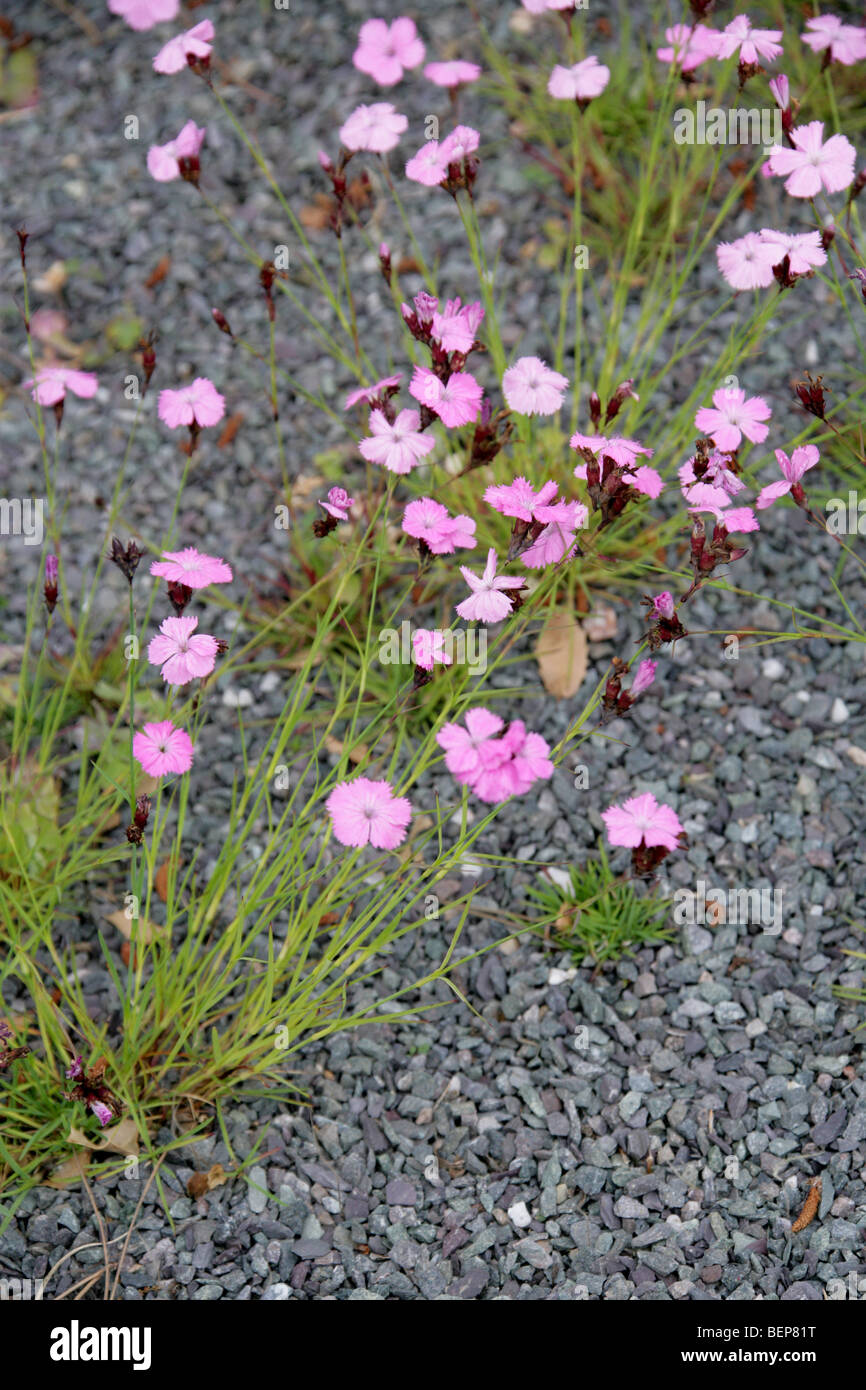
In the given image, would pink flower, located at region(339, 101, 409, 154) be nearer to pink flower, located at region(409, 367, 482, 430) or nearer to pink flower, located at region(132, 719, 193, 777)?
pink flower, located at region(409, 367, 482, 430)

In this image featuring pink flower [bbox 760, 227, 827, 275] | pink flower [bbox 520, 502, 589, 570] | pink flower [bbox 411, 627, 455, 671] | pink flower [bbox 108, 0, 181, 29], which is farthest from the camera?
pink flower [bbox 108, 0, 181, 29]

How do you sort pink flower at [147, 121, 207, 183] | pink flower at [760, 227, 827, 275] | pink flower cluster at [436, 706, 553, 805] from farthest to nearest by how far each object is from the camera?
pink flower at [147, 121, 207, 183]
pink flower at [760, 227, 827, 275]
pink flower cluster at [436, 706, 553, 805]

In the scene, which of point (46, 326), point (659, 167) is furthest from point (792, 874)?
point (46, 326)

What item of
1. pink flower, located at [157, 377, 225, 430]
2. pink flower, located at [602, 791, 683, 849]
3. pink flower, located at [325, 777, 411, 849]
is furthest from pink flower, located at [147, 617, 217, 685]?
pink flower, located at [602, 791, 683, 849]

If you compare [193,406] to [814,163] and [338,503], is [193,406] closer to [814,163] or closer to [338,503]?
[338,503]

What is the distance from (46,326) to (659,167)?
153 centimetres

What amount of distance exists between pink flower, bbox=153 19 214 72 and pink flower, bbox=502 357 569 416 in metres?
0.77

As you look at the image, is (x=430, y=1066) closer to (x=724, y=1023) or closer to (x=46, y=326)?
(x=724, y=1023)

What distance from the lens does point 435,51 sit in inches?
139

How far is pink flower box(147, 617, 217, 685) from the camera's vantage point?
1718 millimetres

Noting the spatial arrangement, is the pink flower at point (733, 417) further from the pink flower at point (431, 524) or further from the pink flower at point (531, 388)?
the pink flower at point (431, 524)

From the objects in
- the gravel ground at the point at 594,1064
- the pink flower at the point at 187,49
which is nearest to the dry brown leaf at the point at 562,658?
the gravel ground at the point at 594,1064

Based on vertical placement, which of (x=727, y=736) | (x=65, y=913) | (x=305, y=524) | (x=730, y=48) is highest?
(x=730, y=48)

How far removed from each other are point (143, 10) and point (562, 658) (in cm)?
197
